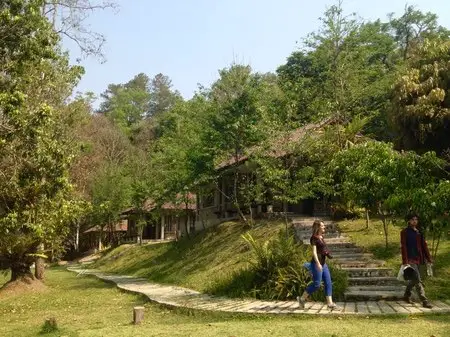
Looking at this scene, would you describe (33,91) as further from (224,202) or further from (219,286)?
(224,202)

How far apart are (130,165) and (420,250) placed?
1350 inches

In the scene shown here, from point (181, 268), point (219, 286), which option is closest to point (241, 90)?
point (181, 268)

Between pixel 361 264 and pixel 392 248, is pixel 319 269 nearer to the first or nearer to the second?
pixel 361 264

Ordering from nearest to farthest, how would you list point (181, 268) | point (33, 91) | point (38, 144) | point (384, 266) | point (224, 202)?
point (38, 144) < point (384, 266) < point (33, 91) < point (181, 268) < point (224, 202)

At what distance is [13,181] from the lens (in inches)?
498

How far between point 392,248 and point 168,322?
7411 millimetres

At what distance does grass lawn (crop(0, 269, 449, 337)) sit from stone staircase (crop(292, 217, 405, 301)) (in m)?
2.00

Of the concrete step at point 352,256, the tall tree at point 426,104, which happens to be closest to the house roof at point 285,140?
the tall tree at point 426,104

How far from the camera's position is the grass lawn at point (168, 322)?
7852 millimetres

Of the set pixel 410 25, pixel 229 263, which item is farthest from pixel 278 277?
pixel 410 25

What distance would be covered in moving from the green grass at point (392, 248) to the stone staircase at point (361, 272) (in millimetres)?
290

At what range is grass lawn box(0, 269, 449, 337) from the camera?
785 centimetres

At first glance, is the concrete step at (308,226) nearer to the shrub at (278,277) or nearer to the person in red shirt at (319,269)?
the shrub at (278,277)

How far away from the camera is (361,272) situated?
497 inches
